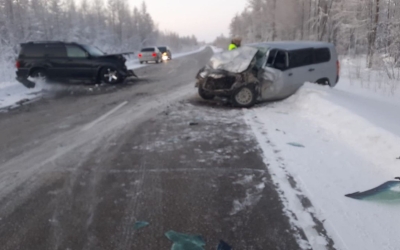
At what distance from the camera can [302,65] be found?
1035cm

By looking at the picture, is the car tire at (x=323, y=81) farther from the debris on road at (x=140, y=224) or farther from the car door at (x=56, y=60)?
the car door at (x=56, y=60)

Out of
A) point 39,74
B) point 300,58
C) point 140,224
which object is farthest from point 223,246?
point 39,74

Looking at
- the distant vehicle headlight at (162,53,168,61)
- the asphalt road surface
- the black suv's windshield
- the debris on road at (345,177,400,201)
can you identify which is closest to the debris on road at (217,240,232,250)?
the asphalt road surface

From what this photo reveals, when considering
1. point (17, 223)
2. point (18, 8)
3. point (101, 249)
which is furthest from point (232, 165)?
point (18, 8)

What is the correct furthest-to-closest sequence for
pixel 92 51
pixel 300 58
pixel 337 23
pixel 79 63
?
pixel 337 23 → pixel 92 51 → pixel 79 63 → pixel 300 58

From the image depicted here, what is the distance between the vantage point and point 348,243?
3.09 meters

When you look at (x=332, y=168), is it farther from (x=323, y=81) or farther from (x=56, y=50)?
(x=56, y=50)

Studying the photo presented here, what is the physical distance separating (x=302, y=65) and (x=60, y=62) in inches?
379

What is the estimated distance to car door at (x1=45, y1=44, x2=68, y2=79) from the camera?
1402cm

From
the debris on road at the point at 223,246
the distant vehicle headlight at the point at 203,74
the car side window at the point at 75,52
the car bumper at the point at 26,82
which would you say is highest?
the car side window at the point at 75,52

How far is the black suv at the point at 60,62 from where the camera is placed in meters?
13.9

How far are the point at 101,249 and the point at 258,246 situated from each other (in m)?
1.40

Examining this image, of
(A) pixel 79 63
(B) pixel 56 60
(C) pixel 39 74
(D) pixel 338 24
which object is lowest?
(C) pixel 39 74

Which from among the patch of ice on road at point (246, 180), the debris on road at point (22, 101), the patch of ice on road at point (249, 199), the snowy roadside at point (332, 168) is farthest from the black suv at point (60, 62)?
the patch of ice on road at point (249, 199)
